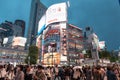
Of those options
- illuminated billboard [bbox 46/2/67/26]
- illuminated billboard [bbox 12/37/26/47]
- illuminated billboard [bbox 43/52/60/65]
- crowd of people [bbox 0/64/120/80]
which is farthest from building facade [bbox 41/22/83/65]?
crowd of people [bbox 0/64/120/80]

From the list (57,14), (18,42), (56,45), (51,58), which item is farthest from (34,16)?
(51,58)

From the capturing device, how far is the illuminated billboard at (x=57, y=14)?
92875 mm

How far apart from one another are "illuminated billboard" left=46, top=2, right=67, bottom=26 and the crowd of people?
75.3 metres

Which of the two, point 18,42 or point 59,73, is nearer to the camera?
point 59,73

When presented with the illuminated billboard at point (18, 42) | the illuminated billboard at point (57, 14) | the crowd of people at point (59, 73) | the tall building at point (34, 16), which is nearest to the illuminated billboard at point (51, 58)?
the illuminated billboard at point (57, 14)

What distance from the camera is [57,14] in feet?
308

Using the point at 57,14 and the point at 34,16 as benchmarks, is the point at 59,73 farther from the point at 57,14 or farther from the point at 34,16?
the point at 34,16

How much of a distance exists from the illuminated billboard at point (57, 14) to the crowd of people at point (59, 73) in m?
75.3

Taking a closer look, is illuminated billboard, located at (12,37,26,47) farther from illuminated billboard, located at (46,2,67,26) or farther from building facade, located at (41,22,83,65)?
illuminated billboard, located at (46,2,67,26)

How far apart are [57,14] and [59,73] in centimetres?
7816

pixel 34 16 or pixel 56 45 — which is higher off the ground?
pixel 34 16

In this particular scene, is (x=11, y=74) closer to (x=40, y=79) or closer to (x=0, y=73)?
(x=0, y=73)

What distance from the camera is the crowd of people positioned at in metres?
10.1

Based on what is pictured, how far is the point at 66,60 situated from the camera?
287 ft
